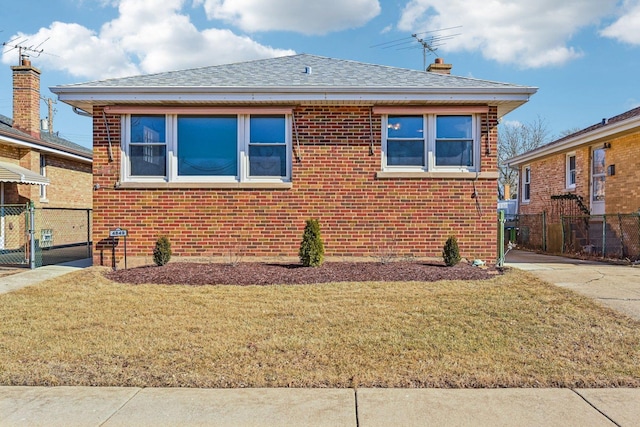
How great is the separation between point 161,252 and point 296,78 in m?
4.84

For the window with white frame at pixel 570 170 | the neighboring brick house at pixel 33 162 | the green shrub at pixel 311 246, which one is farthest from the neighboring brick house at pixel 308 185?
the window with white frame at pixel 570 170

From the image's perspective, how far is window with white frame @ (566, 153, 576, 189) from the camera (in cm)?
1794

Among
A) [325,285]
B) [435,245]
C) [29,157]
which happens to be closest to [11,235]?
[29,157]

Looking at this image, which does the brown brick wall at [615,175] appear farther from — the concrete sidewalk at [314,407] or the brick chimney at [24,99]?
the brick chimney at [24,99]

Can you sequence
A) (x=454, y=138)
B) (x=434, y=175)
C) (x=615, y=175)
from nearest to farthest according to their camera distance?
(x=434, y=175) < (x=454, y=138) < (x=615, y=175)

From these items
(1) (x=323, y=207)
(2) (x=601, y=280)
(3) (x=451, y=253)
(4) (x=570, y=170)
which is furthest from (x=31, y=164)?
(4) (x=570, y=170)

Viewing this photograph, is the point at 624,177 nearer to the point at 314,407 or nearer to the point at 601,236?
the point at 601,236

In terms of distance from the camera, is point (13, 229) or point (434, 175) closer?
point (434, 175)

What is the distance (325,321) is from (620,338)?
3290 mm

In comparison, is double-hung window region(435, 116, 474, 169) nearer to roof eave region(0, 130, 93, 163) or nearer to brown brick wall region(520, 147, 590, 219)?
brown brick wall region(520, 147, 590, 219)

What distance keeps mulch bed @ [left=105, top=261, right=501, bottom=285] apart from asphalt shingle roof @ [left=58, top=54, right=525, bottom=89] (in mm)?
3718

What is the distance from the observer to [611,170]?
14797mm

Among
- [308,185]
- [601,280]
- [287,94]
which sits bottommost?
[601,280]

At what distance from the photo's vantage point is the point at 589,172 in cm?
1630
